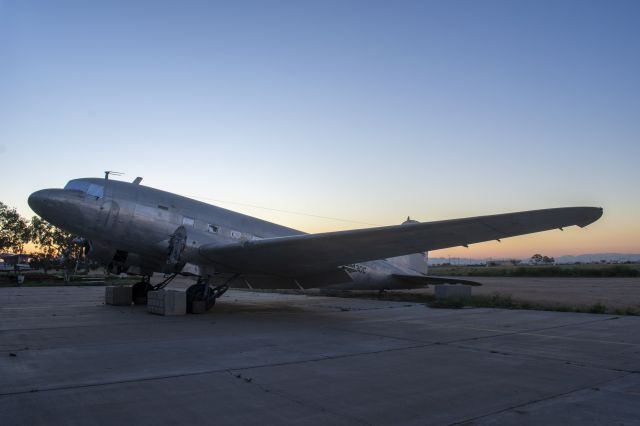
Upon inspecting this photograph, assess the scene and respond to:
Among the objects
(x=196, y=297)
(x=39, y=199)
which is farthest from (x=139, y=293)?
(x=39, y=199)

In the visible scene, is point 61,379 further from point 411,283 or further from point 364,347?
point 411,283

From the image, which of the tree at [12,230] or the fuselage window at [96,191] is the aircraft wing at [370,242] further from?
the tree at [12,230]

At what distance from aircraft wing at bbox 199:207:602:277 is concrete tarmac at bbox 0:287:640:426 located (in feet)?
7.07

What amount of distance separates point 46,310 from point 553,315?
16.9 m

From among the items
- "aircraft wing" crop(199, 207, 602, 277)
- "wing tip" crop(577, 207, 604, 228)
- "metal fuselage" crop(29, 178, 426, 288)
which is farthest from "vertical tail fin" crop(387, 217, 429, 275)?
"wing tip" crop(577, 207, 604, 228)

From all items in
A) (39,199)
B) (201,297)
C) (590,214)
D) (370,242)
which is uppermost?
(39,199)

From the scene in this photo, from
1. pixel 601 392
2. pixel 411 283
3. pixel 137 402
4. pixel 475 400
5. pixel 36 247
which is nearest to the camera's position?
pixel 137 402

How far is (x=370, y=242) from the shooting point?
12656mm

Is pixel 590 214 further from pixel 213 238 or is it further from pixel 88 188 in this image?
pixel 88 188

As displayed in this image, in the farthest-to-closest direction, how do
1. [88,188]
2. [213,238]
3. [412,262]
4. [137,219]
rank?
1. [412,262]
2. [213,238]
3. [137,219]
4. [88,188]

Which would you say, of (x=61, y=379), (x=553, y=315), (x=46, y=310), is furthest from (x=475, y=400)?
(x=46, y=310)

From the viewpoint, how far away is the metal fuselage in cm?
1422

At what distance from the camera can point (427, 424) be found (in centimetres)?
471

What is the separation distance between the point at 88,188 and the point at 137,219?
176cm
